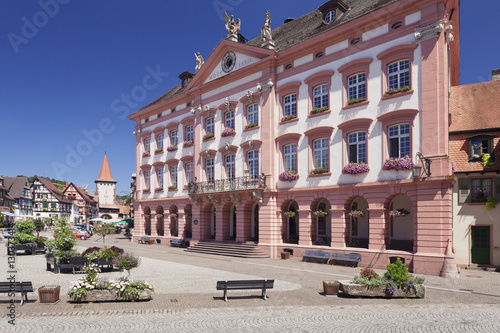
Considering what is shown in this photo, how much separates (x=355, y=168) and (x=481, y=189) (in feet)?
21.7

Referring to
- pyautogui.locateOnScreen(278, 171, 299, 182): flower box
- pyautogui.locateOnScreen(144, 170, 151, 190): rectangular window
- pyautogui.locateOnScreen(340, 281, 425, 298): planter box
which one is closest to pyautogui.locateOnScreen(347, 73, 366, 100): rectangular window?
pyautogui.locateOnScreen(278, 171, 299, 182): flower box

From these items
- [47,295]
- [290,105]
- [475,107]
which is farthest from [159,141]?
[47,295]

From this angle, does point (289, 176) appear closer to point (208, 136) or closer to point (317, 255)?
point (317, 255)

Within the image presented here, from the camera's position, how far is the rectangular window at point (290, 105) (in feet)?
94.3

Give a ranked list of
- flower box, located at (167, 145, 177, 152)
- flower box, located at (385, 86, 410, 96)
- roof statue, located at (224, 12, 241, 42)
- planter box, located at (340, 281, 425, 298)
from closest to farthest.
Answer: planter box, located at (340, 281, 425, 298) < flower box, located at (385, 86, 410, 96) < roof statue, located at (224, 12, 241, 42) < flower box, located at (167, 145, 177, 152)

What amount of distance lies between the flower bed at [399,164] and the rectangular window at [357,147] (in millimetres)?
1903

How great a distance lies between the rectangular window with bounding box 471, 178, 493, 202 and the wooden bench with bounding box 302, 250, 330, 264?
857 centimetres

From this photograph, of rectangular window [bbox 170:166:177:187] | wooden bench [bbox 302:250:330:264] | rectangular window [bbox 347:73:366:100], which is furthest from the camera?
rectangular window [bbox 170:166:177:187]

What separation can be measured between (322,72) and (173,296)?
17.3 meters

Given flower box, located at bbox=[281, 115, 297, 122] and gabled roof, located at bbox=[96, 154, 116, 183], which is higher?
flower box, located at bbox=[281, 115, 297, 122]

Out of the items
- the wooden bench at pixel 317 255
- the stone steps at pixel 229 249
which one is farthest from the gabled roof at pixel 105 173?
the wooden bench at pixel 317 255

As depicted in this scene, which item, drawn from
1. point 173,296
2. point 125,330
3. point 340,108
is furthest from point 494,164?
point 125,330

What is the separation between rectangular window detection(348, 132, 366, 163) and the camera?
24.6m

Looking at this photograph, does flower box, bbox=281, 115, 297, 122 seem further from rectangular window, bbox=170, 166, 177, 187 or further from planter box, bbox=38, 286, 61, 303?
planter box, bbox=38, 286, 61, 303
